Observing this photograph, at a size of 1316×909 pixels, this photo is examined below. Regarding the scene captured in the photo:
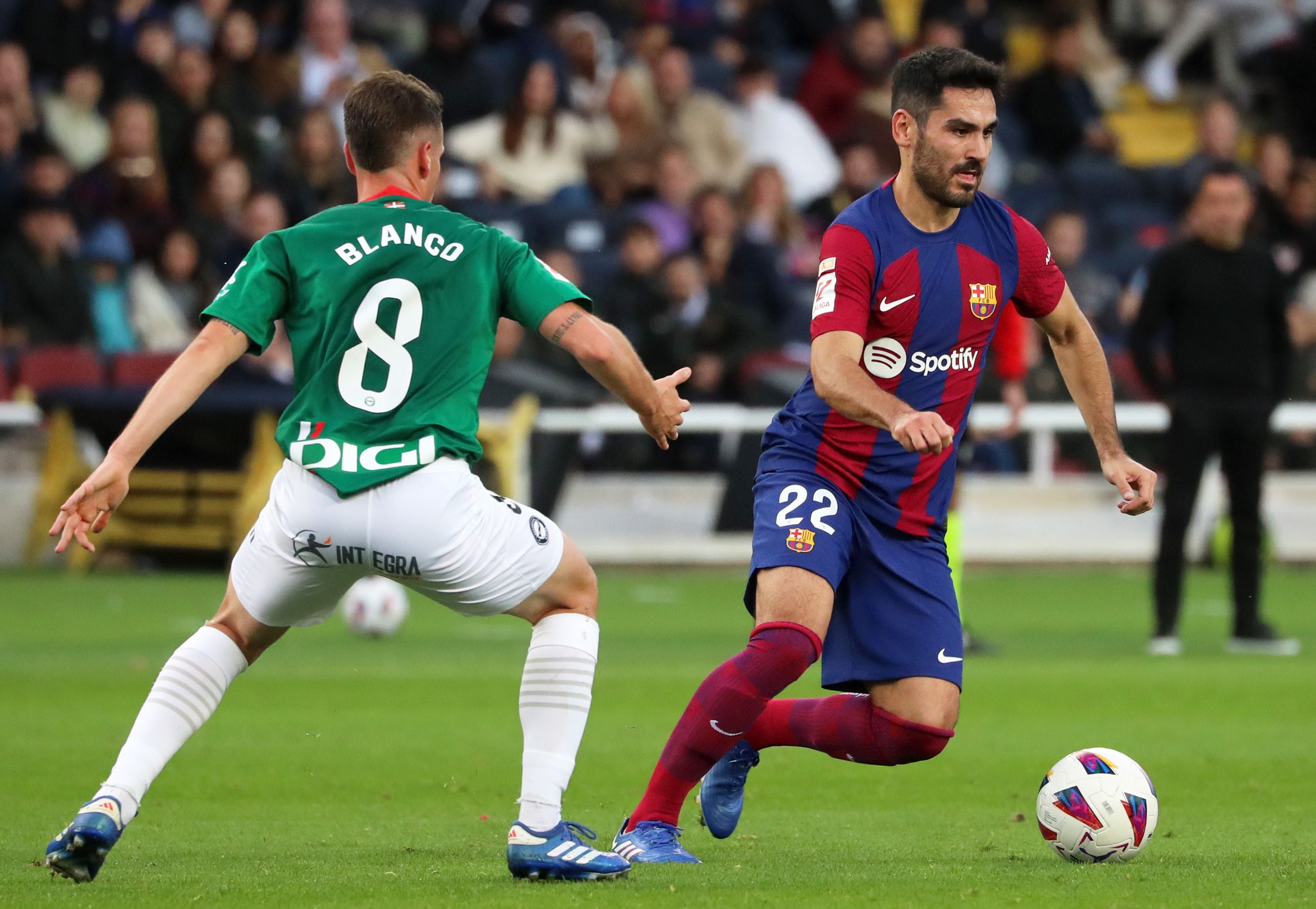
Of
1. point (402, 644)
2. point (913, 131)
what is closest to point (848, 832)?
point (913, 131)

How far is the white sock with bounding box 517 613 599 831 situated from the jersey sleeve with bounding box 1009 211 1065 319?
1719 millimetres

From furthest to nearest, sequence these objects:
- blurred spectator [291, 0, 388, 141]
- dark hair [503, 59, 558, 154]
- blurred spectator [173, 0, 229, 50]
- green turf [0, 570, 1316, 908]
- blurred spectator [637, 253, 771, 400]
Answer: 1. blurred spectator [173, 0, 229, 50]
2. dark hair [503, 59, 558, 154]
3. blurred spectator [291, 0, 388, 141]
4. blurred spectator [637, 253, 771, 400]
5. green turf [0, 570, 1316, 908]

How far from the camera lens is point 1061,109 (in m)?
22.4

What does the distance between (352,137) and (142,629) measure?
25.0ft

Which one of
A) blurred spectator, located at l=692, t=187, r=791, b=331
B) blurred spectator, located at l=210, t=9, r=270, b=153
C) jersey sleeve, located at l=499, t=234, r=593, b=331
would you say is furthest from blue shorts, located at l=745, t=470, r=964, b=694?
blurred spectator, located at l=210, t=9, r=270, b=153

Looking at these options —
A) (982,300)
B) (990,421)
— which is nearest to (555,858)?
(982,300)

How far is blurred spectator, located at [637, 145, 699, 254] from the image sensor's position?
19016 mm

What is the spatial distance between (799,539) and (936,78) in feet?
4.44

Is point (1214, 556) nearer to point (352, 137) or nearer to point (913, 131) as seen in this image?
point (913, 131)

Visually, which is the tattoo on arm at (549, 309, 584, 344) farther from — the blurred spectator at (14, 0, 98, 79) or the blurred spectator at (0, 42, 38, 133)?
the blurred spectator at (14, 0, 98, 79)

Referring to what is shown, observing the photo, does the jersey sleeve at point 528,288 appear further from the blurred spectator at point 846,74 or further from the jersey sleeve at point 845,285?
the blurred spectator at point 846,74

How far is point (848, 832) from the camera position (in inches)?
240

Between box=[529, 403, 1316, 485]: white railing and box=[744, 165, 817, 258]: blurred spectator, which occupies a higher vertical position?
box=[744, 165, 817, 258]: blurred spectator

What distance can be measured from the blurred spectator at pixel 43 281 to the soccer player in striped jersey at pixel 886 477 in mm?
12225
